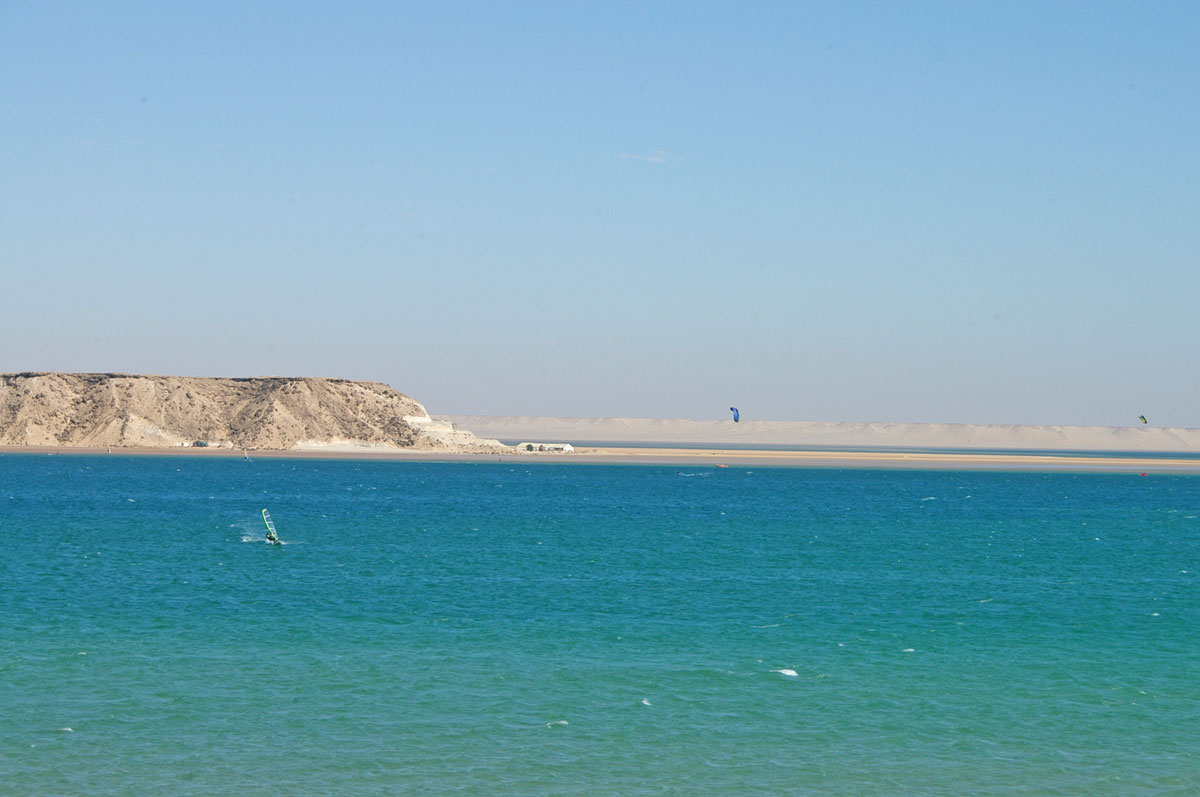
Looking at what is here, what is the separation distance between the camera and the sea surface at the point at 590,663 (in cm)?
2361

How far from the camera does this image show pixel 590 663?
109 feet

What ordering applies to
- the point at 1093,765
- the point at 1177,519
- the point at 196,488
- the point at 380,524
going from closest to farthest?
the point at 1093,765 → the point at 380,524 → the point at 1177,519 → the point at 196,488

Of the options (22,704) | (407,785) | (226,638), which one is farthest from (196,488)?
(407,785)

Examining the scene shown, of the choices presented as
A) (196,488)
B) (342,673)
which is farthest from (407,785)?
(196,488)

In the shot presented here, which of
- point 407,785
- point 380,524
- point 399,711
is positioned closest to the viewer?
point 407,785

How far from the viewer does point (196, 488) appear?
12675cm

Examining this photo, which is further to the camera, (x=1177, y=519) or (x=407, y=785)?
(x=1177, y=519)

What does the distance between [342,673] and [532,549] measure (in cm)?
3587

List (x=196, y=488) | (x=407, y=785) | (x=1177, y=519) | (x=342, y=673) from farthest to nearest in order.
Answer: (x=196, y=488), (x=1177, y=519), (x=342, y=673), (x=407, y=785)

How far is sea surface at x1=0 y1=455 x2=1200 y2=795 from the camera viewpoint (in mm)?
23609

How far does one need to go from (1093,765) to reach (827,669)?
9.69 m

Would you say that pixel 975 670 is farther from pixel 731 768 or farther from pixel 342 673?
pixel 342 673

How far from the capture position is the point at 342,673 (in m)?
31.5

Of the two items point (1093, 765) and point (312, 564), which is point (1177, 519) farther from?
point (1093, 765)
